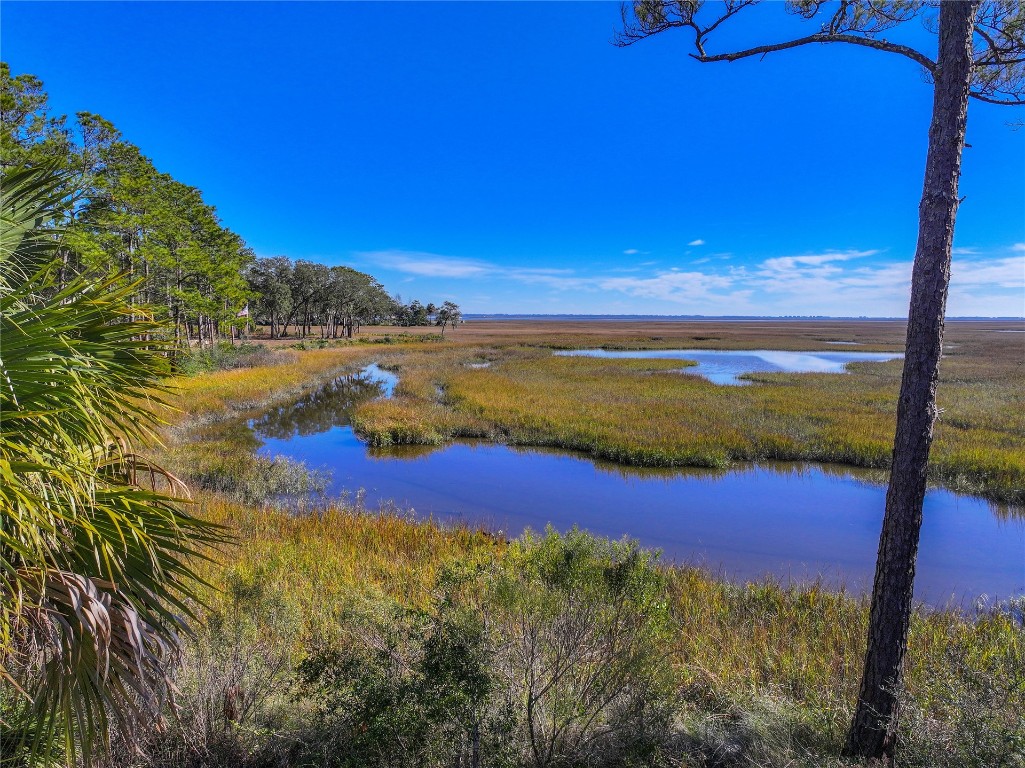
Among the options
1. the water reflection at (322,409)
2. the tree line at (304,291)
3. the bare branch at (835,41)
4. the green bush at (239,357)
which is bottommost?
the water reflection at (322,409)

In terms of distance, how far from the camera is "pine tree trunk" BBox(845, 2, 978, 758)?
3.17 m

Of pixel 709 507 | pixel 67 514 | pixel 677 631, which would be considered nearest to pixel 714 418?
pixel 709 507

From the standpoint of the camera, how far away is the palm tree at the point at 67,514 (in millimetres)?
2068

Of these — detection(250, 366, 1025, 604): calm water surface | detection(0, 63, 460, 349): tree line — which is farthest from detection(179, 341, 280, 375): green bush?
detection(250, 366, 1025, 604): calm water surface

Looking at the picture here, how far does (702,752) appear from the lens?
12.4 feet

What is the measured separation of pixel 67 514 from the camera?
226cm

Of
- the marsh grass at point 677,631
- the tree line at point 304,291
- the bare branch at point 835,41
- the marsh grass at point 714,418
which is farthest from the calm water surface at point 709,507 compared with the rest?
the tree line at point 304,291

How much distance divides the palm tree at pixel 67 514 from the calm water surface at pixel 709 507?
8.84 meters

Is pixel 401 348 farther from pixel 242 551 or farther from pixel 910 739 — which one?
pixel 910 739

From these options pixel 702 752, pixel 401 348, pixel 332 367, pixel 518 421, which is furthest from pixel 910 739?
pixel 401 348

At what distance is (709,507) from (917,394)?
9.89m

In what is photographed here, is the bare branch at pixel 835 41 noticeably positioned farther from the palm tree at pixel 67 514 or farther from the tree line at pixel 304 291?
the tree line at pixel 304 291

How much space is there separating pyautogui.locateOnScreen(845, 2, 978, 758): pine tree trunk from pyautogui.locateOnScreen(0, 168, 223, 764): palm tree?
4.54 meters

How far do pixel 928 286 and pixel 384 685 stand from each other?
4681 millimetres
